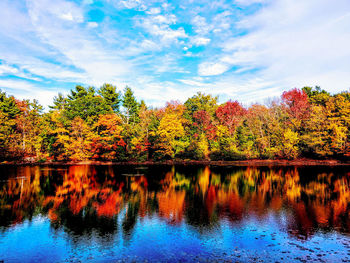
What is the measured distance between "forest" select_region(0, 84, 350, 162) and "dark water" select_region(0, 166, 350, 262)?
103ft

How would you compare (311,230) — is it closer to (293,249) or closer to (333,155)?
(293,249)

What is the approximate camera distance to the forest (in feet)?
159

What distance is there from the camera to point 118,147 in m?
51.7

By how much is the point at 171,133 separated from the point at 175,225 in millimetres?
42060

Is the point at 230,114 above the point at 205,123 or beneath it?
above

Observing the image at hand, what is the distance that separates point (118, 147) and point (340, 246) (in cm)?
4643

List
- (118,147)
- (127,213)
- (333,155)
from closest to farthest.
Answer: (127,213) → (333,155) → (118,147)

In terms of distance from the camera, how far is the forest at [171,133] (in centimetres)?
4841

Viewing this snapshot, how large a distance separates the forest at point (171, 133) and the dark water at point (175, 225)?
103ft

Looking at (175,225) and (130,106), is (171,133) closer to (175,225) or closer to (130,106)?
(130,106)

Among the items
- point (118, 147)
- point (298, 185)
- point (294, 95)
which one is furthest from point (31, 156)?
point (294, 95)

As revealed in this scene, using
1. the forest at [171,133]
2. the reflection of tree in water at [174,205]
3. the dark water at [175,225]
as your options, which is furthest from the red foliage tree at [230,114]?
the dark water at [175,225]

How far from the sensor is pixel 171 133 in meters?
53.5

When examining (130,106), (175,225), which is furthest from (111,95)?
(175,225)
